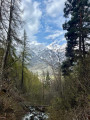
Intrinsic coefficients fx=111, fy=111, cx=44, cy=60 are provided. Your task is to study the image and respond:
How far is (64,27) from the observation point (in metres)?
13.5

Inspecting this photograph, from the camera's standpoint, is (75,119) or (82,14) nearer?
(75,119)

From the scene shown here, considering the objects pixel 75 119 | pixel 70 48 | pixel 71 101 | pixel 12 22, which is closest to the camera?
pixel 75 119

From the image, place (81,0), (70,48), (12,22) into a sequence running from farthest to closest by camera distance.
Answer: (70,48), (81,0), (12,22)

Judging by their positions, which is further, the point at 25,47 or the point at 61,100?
the point at 25,47

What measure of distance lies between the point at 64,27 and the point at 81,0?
331 centimetres

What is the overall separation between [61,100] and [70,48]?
661cm

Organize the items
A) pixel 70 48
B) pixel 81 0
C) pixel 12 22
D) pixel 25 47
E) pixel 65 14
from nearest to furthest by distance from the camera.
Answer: pixel 12 22 < pixel 81 0 < pixel 70 48 < pixel 65 14 < pixel 25 47

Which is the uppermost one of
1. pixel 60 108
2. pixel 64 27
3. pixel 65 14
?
pixel 65 14

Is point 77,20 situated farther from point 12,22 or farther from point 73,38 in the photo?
point 12,22

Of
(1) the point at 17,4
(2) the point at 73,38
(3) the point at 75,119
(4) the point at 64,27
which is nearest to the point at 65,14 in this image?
(4) the point at 64,27

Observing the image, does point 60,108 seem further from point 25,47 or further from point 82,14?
point 25,47

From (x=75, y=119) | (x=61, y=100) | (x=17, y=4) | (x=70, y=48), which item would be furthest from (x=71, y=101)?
(x=17, y=4)

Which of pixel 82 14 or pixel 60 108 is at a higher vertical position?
pixel 82 14

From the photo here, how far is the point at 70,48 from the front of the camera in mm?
13180
